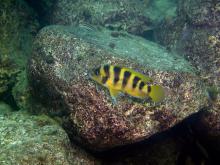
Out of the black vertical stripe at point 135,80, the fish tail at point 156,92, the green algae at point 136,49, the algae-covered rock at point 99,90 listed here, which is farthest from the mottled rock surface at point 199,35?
the black vertical stripe at point 135,80

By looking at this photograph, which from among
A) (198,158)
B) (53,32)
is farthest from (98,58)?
(198,158)

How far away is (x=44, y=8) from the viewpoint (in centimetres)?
941

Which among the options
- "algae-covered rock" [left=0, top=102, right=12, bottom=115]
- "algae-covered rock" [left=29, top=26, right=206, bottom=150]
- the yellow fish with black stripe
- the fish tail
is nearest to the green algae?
"algae-covered rock" [left=29, top=26, right=206, bottom=150]

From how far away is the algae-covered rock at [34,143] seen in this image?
4.64m

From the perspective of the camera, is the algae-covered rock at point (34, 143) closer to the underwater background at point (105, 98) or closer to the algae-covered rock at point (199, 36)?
the underwater background at point (105, 98)

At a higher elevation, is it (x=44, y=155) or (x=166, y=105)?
(x=166, y=105)

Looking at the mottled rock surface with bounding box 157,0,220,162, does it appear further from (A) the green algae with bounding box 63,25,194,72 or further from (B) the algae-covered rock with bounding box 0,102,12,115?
(B) the algae-covered rock with bounding box 0,102,12,115

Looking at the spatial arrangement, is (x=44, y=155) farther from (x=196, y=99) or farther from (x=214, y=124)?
(x=214, y=124)

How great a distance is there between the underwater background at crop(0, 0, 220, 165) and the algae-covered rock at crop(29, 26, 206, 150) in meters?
0.02

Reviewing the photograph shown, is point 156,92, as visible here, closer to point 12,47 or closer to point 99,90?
point 99,90

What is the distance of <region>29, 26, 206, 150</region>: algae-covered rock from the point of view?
524 cm

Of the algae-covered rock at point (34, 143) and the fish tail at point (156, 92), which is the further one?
the algae-covered rock at point (34, 143)

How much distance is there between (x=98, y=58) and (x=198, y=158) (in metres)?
3.44

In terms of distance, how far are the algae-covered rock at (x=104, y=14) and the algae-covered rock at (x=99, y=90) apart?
2793 millimetres
